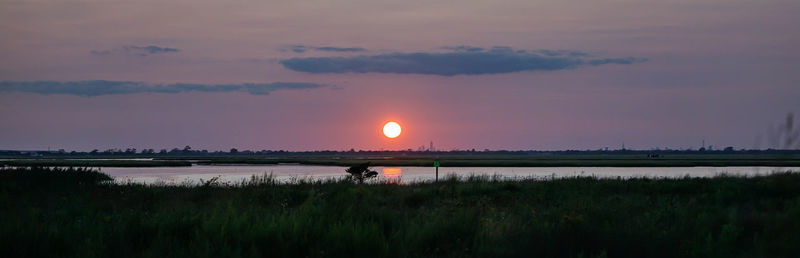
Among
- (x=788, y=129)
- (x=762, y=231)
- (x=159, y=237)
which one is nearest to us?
(x=788, y=129)

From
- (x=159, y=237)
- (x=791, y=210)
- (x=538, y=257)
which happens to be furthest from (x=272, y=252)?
(x=791, y=210)

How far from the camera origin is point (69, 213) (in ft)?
52.5

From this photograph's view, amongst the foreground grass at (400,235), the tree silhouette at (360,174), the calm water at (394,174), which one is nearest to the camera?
the foreground grass at (400,235)

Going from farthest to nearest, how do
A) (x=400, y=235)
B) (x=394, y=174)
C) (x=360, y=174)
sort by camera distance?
1. (x=394, y=174)
2. (x=360, y=174)
3. (x=400, y=235)

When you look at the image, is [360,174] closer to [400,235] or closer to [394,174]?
[400,235]

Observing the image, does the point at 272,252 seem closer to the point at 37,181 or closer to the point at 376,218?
the point at 376,218

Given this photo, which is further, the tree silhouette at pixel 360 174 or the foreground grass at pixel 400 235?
the tree silhouette at pixel 360 174

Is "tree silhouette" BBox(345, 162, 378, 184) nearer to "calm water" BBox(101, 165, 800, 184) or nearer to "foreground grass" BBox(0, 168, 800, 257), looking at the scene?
"calm water" BBox(101, 165, 800, 184)

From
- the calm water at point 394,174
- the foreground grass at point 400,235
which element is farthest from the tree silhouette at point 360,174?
the foreground grass at point 400,235

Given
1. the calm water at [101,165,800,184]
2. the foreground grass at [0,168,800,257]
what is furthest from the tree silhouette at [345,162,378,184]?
the foreground grass at [0,168,800,257]

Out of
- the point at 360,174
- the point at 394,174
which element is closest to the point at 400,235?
the point at 360,174

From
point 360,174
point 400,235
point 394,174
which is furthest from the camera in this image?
point 394,174

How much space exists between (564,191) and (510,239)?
14.9m

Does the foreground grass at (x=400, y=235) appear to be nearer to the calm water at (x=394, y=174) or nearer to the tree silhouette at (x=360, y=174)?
the tree silhouette at (x=360, y=174)
